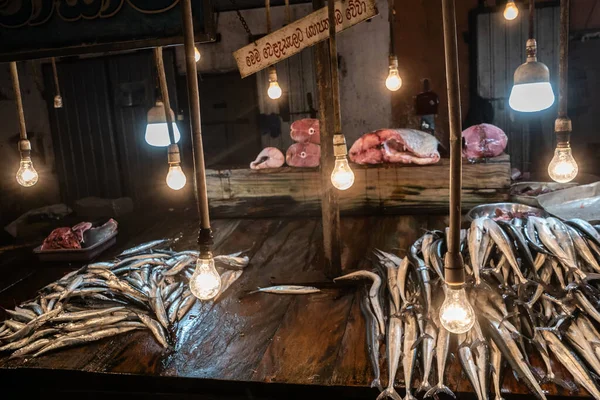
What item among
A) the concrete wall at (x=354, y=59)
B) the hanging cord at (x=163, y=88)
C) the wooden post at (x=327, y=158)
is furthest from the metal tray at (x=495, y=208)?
the hanging cord at (x=163, y=88)

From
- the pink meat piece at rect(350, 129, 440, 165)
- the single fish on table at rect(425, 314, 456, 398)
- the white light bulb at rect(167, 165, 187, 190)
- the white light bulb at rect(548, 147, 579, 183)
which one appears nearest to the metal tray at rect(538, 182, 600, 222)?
the pink meat piece at rect(350, 129, 440, 165)

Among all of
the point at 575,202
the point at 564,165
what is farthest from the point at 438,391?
the point at 575,202

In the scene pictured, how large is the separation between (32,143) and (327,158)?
28.2ft

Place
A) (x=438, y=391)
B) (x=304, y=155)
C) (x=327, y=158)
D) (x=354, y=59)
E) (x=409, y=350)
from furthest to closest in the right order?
1. (x=354, y=59)
2. (x=304, y=155)
3. (x=327, y=158)
4. (x=409, y=350)
5. (x=438, y=391)

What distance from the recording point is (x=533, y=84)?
4.34m

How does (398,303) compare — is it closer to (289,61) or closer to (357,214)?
(357,214)

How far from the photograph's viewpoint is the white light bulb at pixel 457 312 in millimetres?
2520

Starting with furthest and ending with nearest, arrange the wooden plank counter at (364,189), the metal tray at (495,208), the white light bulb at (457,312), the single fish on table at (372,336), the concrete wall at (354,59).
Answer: the concrete wall at (354,59), the wooden plank counter at (364,189), the metal tray at (495,208), the single fish on table at (372,336), the white light bulb at (457,312)

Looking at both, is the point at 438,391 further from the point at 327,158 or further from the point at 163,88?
the point at 163,88

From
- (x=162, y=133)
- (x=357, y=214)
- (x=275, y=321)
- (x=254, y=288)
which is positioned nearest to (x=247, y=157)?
(x=357, y=214)

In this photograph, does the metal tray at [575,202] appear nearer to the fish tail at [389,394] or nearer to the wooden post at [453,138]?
the fish tail at [389,394]

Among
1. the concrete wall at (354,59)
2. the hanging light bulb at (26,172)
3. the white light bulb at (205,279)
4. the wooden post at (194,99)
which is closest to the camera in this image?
the wooden post at (194,99)

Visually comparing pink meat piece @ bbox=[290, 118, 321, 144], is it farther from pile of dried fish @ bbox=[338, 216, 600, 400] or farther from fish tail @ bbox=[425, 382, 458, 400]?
fish tail @ bbox=[425, 382, 458, 400]

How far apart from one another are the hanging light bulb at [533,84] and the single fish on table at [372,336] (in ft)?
7.56
